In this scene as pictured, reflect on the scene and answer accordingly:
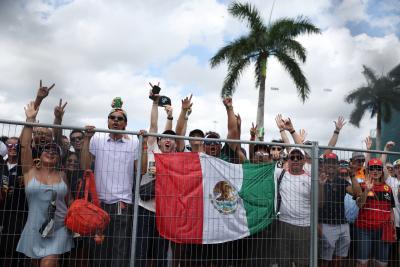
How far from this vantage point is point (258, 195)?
5230 millimetres

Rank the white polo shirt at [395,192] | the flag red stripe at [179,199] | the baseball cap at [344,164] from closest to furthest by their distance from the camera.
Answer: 1. the flag red stripe at [179,199]
2. the baseball cap at [344,164]
3. the white polo shirt at [395,192]

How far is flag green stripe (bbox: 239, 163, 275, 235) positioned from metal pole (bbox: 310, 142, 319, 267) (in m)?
0.51

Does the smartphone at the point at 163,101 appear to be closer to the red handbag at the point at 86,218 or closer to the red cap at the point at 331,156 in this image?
the red handbag at the point at 86,218

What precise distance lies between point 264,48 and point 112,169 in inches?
785

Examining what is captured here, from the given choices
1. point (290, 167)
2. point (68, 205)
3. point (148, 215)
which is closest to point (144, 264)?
point (148, 215)

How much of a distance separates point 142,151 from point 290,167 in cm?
199

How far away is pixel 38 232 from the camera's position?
444 centimetres

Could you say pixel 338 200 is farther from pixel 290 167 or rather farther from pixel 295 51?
pixel 295 51

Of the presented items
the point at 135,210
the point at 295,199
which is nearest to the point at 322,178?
the point at 295,199

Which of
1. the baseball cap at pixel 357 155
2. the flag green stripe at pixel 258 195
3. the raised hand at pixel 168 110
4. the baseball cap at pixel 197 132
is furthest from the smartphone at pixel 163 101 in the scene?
the baseball cap at pixel 357 155

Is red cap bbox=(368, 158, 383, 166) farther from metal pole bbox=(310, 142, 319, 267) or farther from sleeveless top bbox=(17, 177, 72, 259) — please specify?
sleeveless top bbox=(17, 177, 72, 259)

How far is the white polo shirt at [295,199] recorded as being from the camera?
5301 mm

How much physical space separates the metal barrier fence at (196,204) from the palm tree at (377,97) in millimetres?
29707

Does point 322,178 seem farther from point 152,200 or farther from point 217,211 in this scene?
point 152,200
